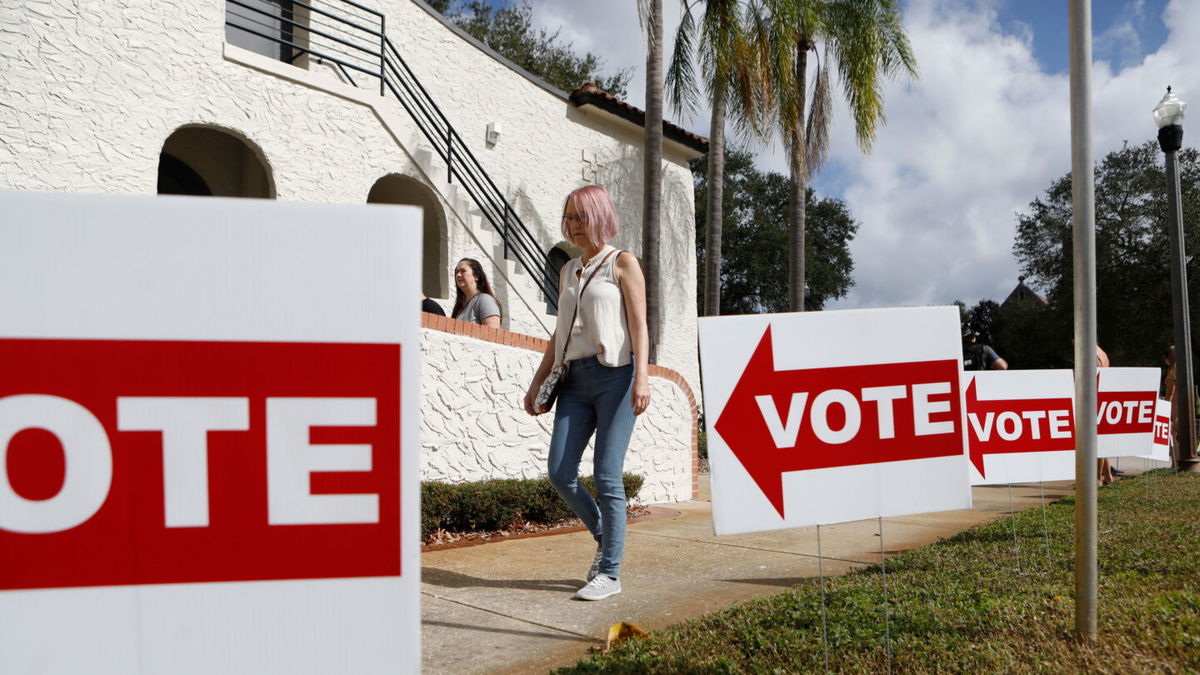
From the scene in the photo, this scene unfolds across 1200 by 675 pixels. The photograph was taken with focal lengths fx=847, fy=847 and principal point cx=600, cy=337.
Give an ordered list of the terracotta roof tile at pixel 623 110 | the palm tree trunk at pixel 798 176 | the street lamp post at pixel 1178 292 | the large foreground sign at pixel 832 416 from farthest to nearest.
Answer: the palm tree trunk at pixel 798 176
the terracotta roof tile at pixel 623 110
the street lamp post at pixel 1178 292
the large foreground sign at pixel 832 416

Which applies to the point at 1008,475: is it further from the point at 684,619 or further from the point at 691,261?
the point at 691,261

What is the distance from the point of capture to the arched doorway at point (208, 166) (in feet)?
35.0

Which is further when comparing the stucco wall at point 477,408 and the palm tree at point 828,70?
the palm tree at point 828,70

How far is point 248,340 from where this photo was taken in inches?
55.7

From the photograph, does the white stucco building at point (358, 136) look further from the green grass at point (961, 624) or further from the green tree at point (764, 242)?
the green tree at point (764, 242)

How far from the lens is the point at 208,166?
36.0 ft

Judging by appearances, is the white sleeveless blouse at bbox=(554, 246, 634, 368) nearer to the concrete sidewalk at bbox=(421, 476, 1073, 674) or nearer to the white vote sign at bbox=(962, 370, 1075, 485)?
the concrete sidewalk at bbox=(421, 476, 1073, 674)

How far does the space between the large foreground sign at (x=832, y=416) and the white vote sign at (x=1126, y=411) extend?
4026 millimetres

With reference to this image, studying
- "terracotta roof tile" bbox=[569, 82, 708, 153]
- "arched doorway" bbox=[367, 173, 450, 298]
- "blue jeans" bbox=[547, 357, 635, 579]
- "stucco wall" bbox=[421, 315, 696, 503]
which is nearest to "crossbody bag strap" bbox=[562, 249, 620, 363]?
"blue jeans" bbox=[547, 357, 635, 579]

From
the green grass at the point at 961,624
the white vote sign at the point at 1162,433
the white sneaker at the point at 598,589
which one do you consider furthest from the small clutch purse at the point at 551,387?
the white vote sign at the point at 1162,433

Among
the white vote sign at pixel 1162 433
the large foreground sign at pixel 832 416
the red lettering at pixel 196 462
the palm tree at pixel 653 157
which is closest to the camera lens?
the red lettering at pixel 196 462

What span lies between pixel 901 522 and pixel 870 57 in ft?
37.0

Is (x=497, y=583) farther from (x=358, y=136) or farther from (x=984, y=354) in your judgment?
(x=984, y=354)

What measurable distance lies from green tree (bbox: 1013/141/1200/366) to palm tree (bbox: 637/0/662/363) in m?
23.7
